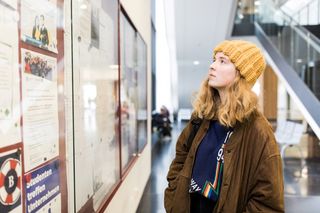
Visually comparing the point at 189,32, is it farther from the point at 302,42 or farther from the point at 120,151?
the point at 120,151

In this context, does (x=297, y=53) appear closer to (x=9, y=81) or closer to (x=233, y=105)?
(x=233, y=105)

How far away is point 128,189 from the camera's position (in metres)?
2.89

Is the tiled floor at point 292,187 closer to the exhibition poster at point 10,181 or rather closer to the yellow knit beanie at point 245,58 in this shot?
the yellow knit beanie at point 245,58

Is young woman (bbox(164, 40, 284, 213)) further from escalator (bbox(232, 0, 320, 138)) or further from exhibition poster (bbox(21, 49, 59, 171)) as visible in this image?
escalator (bbox(232, 0, 320, 138))

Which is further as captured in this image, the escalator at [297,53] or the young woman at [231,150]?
the escalator at [297,53]

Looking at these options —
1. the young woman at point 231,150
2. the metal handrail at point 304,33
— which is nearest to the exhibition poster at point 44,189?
the young woman at point 231,150

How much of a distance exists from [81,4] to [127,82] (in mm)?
1291

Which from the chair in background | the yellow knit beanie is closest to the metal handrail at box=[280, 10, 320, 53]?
the chair in background

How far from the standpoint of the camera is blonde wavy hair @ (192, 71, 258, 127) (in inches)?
52.6

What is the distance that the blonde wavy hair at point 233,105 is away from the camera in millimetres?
1335

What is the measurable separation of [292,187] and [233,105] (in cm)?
362

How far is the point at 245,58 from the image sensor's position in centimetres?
137

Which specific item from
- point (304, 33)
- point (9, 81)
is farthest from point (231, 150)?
point (304, 33)

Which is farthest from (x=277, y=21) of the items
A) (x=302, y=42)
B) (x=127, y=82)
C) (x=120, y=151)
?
(x=120, y=151)
